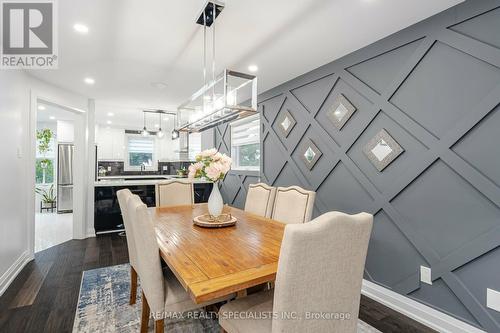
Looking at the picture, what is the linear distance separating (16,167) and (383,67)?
13.6ft

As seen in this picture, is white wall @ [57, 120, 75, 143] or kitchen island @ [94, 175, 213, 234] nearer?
kitchen island @ [94, 175, 213, 234]

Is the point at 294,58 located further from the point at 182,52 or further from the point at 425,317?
the point at 425,317

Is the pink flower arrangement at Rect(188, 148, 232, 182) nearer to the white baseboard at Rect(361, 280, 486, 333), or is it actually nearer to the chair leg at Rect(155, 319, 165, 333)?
the chair leg at Rect(155, 319, 165, 333)

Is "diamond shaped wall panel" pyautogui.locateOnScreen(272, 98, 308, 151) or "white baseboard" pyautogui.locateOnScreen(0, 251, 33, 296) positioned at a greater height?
"diamond shaped wall panel" pyautogui.locateOnScreen(272, 98, 308, 151)

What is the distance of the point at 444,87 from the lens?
190 cm

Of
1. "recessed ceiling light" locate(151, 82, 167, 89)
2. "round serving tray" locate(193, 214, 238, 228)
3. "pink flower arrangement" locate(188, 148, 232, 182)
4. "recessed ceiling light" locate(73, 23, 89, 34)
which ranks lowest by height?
"round serving tray" locate(193, 214, 238, 228)

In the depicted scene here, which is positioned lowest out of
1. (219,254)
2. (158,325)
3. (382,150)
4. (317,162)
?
(158,325)

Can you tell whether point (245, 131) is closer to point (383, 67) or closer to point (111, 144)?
point (383, 67)

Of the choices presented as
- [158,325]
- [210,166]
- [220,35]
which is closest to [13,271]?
[158,325]

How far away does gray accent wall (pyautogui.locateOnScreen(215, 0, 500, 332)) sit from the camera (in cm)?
167

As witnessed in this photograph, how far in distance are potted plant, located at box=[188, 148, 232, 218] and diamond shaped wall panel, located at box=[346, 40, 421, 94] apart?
1619 millimetres

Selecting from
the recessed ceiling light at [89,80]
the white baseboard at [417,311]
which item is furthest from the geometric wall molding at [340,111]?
the recessed ceiling light at [89,80]

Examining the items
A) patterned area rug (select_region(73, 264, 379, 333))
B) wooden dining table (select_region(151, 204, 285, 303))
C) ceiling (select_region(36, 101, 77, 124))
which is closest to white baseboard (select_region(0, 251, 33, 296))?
patterned area rug (select_region(73, 264, 379, 333))

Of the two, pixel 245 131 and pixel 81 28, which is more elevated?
pixel 81 28
